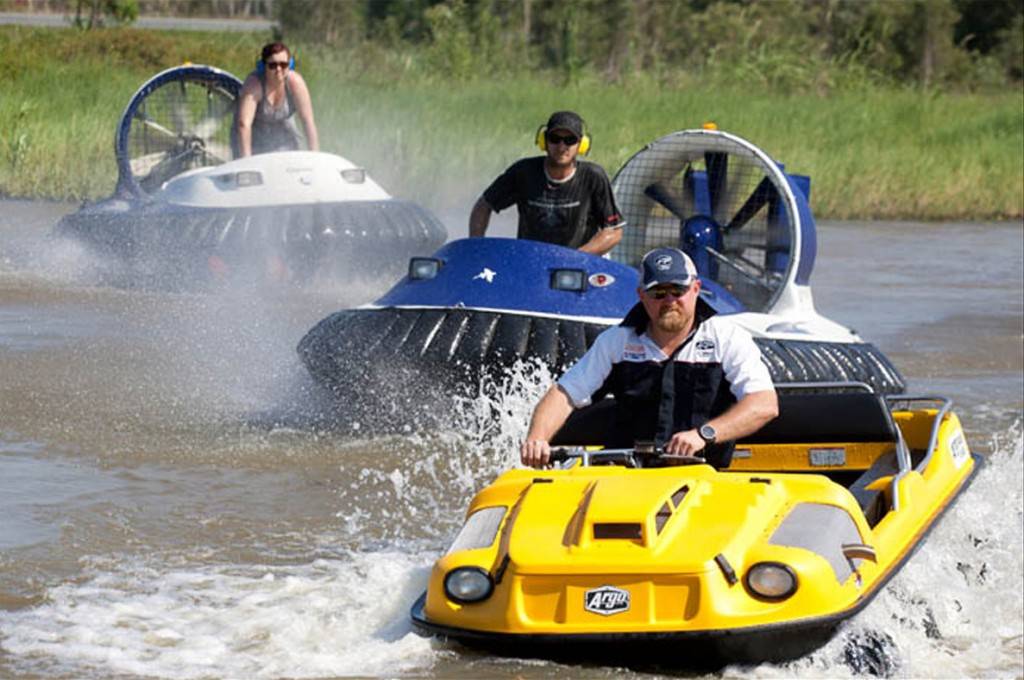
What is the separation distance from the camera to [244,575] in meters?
5.39

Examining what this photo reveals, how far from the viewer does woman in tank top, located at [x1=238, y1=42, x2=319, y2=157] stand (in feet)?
35.1

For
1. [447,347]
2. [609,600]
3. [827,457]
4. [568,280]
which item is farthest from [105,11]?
[609,600]

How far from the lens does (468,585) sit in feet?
14.5

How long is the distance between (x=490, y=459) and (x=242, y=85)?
14.6 ft

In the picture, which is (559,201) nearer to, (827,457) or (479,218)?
(479,218)

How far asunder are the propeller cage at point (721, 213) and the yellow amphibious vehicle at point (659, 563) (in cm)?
327

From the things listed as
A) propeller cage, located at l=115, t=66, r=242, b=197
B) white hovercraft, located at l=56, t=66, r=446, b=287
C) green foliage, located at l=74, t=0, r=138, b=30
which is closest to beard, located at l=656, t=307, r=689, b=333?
white hovercraft, located at l=56, t=66, r=446, b=287

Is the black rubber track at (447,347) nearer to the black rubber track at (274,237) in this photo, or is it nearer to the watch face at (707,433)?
the watch face at (707,433)

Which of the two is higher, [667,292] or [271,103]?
[667,292]

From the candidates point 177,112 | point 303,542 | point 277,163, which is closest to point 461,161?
point 177,112

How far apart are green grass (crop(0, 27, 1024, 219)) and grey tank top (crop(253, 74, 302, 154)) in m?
3.68

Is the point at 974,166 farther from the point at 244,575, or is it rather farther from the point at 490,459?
the point at 244,575

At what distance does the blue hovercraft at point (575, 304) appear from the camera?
717 centimetres

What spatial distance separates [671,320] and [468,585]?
977 mm
